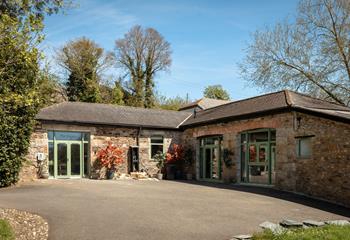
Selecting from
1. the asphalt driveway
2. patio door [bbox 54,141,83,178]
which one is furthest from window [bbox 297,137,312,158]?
patio door [bbox 54,141,83,178]

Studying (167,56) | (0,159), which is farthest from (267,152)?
(167,56)

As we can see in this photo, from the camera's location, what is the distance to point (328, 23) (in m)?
→ 23.2

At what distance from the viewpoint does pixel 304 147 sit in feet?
49.4

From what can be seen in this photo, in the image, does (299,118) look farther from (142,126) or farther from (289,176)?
(142,126)

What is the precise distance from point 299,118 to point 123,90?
3053 cm

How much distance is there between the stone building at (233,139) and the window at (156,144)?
2.4 inches

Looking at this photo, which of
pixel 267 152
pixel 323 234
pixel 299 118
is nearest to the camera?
pixel 323 234

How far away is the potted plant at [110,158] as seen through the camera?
21.0m

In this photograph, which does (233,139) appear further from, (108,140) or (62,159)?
(62,159)

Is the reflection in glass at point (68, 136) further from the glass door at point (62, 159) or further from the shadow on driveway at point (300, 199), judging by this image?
the shadow on driveway at point (300, 199)

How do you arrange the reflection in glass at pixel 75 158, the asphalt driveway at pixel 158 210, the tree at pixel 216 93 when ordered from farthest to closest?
the tree at pixel 216 93 < the reflection in glass at pixel 75 158 < the asphalt driveway at pixel 158 210

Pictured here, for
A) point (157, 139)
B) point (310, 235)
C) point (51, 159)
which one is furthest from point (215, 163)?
point (310, 235)

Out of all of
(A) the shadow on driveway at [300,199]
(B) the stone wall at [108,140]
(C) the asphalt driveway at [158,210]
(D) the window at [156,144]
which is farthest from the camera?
(D) the window at [156,144]

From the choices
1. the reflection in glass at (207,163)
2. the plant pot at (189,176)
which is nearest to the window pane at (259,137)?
the reflection in glass at (207,163)
